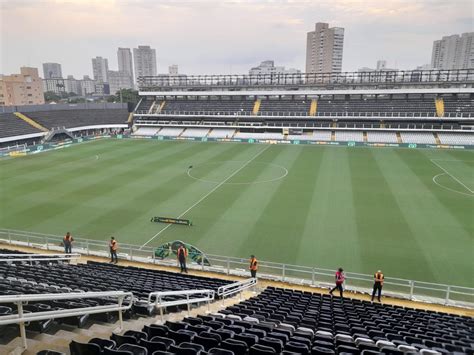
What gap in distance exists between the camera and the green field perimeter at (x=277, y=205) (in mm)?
17703

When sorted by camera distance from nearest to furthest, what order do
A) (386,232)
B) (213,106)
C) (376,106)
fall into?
(386,232) < (376,106) < (213,106)

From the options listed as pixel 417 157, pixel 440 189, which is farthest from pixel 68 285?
pixel 417 157

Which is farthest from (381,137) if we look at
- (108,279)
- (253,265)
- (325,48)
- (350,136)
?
(325,48)

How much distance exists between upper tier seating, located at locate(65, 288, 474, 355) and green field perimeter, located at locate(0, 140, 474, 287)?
6.04m

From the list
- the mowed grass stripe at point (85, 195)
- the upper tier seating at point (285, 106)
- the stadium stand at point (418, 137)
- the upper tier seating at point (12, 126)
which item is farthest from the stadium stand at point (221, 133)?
the upper tier seating at point (12, 126)

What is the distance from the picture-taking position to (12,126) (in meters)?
53.8

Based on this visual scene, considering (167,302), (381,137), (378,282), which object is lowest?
(378,282)

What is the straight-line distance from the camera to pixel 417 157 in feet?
138

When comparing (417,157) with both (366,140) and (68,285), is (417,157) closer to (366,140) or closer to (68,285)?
(366,140)

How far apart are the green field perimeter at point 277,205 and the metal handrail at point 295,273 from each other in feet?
3.04

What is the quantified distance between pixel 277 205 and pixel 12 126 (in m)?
49.5

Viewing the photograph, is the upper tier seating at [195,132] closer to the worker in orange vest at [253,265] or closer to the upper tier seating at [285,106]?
the upper tier seating at [285,106]

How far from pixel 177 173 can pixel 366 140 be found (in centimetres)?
3401

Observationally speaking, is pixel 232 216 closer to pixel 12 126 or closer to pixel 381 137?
pixel 381 137
